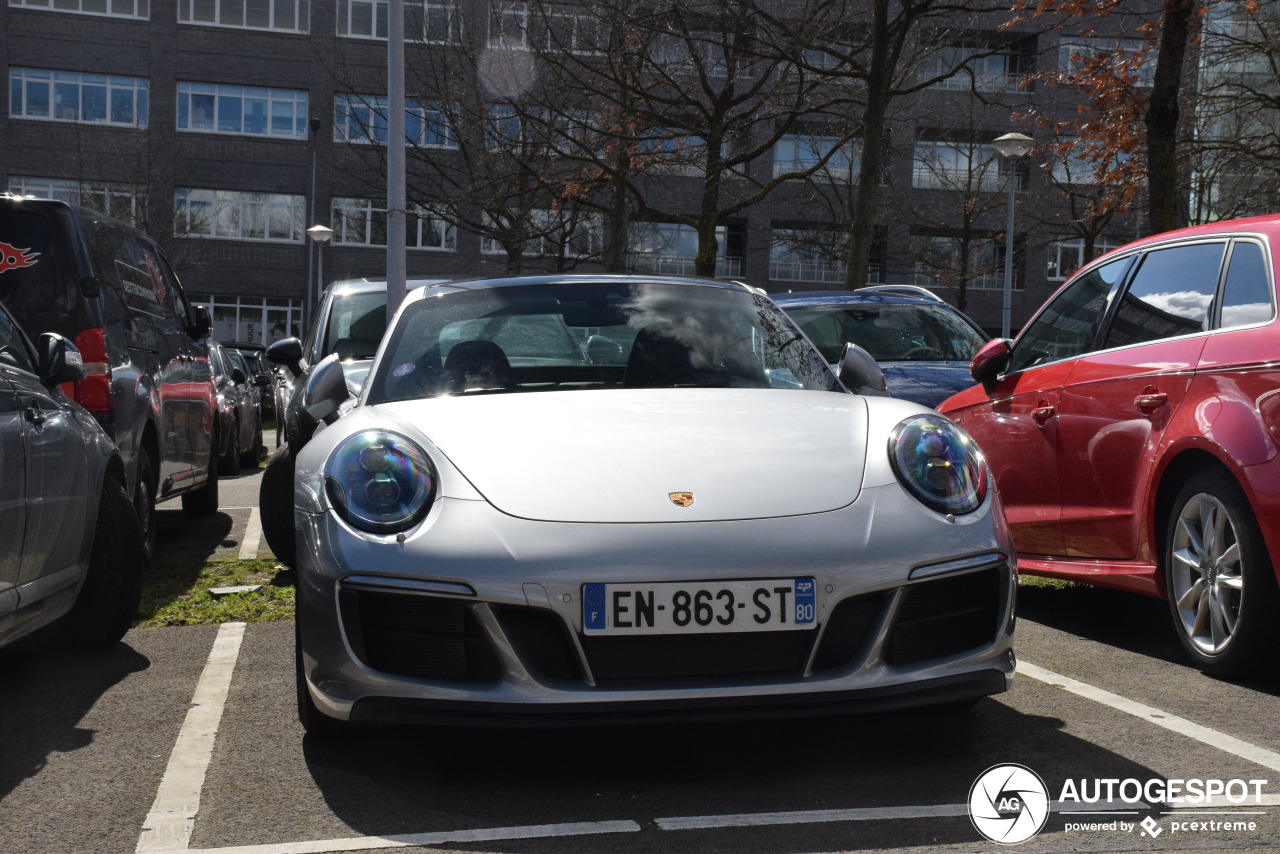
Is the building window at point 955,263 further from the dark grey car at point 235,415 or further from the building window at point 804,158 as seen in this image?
the dark grey car at point 235,415

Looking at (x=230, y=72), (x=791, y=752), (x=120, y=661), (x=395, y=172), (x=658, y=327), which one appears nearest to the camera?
(x=791, y=752)

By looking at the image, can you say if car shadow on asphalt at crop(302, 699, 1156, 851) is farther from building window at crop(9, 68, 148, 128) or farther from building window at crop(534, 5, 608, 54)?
building window at crop(9, 68, 148, 128)

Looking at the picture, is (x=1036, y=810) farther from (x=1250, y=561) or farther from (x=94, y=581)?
(x=94, y=581)

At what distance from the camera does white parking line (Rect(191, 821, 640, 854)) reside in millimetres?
2932

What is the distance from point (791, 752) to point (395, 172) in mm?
10643

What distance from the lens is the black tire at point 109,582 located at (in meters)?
5.20

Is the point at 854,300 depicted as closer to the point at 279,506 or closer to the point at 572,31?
the point at 279,506

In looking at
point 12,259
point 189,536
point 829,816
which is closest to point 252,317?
point 189,536

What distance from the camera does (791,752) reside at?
371cm

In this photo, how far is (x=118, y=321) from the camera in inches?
275

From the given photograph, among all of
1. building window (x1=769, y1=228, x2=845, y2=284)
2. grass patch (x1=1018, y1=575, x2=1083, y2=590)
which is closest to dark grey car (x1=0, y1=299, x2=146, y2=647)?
grass patch (x1=1018, y1=575, x2=1083, y2=590)

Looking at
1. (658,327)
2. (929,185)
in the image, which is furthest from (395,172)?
→ (929,185)

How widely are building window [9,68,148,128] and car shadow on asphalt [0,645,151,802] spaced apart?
4340cm

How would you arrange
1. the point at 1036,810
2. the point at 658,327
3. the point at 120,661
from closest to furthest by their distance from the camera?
the point at 1036,810 < the point at 658,327 < the point at 120,661
